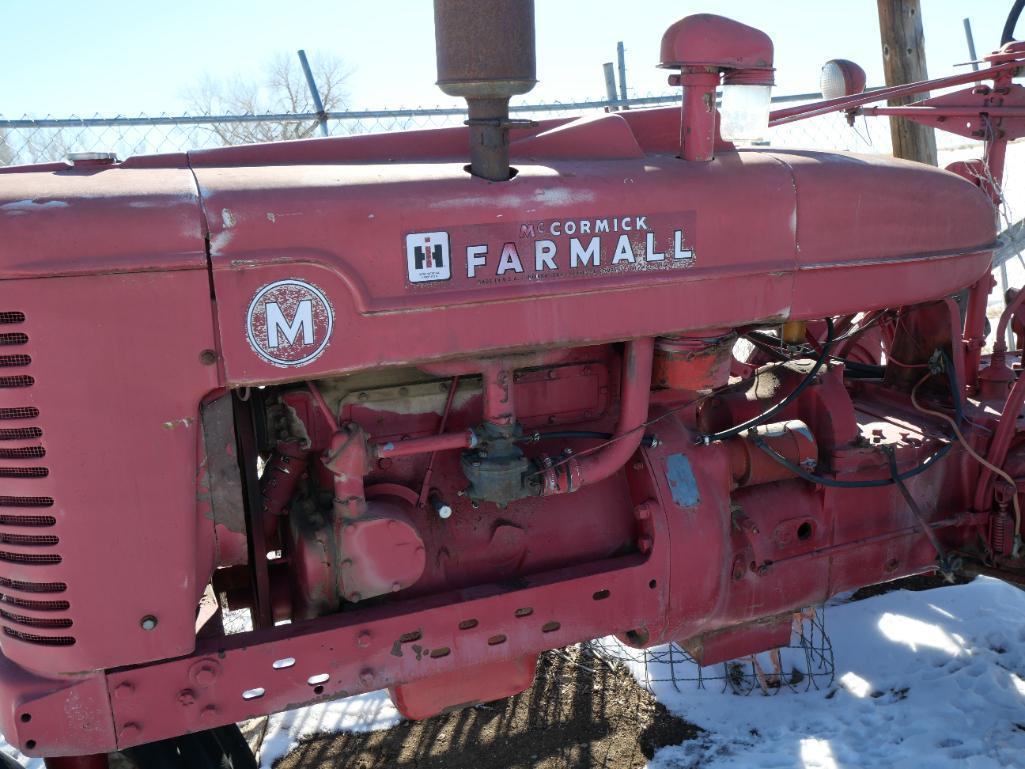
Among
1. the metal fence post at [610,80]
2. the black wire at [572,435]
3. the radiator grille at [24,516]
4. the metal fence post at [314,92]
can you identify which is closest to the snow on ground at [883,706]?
the black wire at [572,435]

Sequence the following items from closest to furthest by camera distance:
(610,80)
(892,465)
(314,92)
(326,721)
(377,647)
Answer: (377,647)
(892,465)
(326,721)
(314,92)
(610,80)

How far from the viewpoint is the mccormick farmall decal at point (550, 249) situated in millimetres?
2133

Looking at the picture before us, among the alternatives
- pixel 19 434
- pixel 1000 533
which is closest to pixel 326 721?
pixel 19 434

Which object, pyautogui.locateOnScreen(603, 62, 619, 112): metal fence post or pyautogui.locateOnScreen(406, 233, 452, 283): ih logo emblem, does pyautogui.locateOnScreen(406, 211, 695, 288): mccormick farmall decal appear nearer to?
pyautogui.locateOnScreen(406, 233, 452, 283): ih logo emblem

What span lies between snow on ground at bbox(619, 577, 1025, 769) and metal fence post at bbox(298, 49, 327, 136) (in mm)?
3880

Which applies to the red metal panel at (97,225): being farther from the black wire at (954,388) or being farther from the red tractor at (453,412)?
the black wire at (954,388)

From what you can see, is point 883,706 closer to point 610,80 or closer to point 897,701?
point 897,701

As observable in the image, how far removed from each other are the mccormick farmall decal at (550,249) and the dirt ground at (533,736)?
73.0 inches

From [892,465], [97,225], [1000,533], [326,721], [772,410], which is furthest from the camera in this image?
[326,721]

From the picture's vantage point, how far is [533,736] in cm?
340

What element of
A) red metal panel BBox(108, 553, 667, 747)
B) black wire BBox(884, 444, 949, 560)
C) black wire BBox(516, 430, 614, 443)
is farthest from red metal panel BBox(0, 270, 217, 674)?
black wire BBox(884, 444, 949, 560)

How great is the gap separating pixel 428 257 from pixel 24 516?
3.43 feet

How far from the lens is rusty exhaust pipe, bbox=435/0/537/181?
2.14 metres

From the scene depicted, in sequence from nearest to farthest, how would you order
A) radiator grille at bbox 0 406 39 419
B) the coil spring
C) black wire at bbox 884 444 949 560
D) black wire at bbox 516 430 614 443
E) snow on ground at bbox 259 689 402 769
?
radiator grille at bbox 0 406 39 419 → black wire at bbox 516 430 614 443 → black wire at bbox 884 444 949 560 → the coil spring → snow on ground at bbox 259 689 402 769
